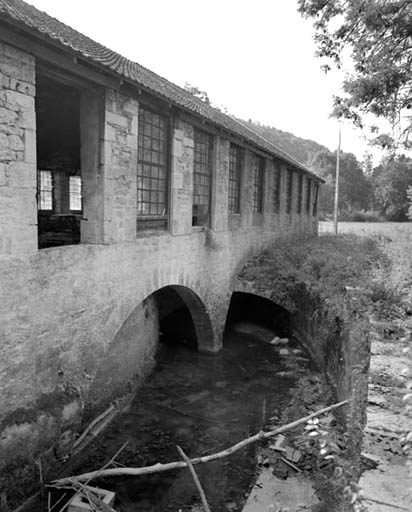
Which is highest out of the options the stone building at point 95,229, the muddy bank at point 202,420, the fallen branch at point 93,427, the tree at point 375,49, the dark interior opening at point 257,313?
the tree at point 375,49

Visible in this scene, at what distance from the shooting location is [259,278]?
12445mm

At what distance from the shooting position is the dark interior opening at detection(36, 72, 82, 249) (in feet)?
24.7

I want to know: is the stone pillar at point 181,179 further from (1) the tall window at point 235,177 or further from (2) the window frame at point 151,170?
(1) the tall window at point 235,177

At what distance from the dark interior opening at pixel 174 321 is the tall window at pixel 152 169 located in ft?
11.0

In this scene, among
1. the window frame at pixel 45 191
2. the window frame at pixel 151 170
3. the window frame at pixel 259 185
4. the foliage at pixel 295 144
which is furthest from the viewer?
the foliage at pixel 295 144

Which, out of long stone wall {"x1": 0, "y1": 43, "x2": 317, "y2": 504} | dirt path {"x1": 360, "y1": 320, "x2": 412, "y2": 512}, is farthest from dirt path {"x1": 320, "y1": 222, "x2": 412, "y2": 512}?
long stone wall {"x1": 0, "y1": 43, "x2": 317, "y2": 504}

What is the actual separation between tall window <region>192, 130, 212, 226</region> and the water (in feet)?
12.0

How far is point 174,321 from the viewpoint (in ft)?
43.5

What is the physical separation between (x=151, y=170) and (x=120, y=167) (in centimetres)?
137

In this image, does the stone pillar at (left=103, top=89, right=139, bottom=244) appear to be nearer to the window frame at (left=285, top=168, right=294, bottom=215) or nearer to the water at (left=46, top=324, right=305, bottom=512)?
the water at (left=46, top=324, right=305, bottom=512)

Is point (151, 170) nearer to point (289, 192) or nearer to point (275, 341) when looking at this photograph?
point (275, 341)

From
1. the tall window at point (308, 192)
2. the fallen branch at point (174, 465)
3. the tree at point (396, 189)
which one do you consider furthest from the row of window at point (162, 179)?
the tree at point (396, 189)

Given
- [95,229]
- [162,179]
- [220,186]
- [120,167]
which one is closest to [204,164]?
[220,186]

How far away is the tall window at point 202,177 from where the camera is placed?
9.68m
